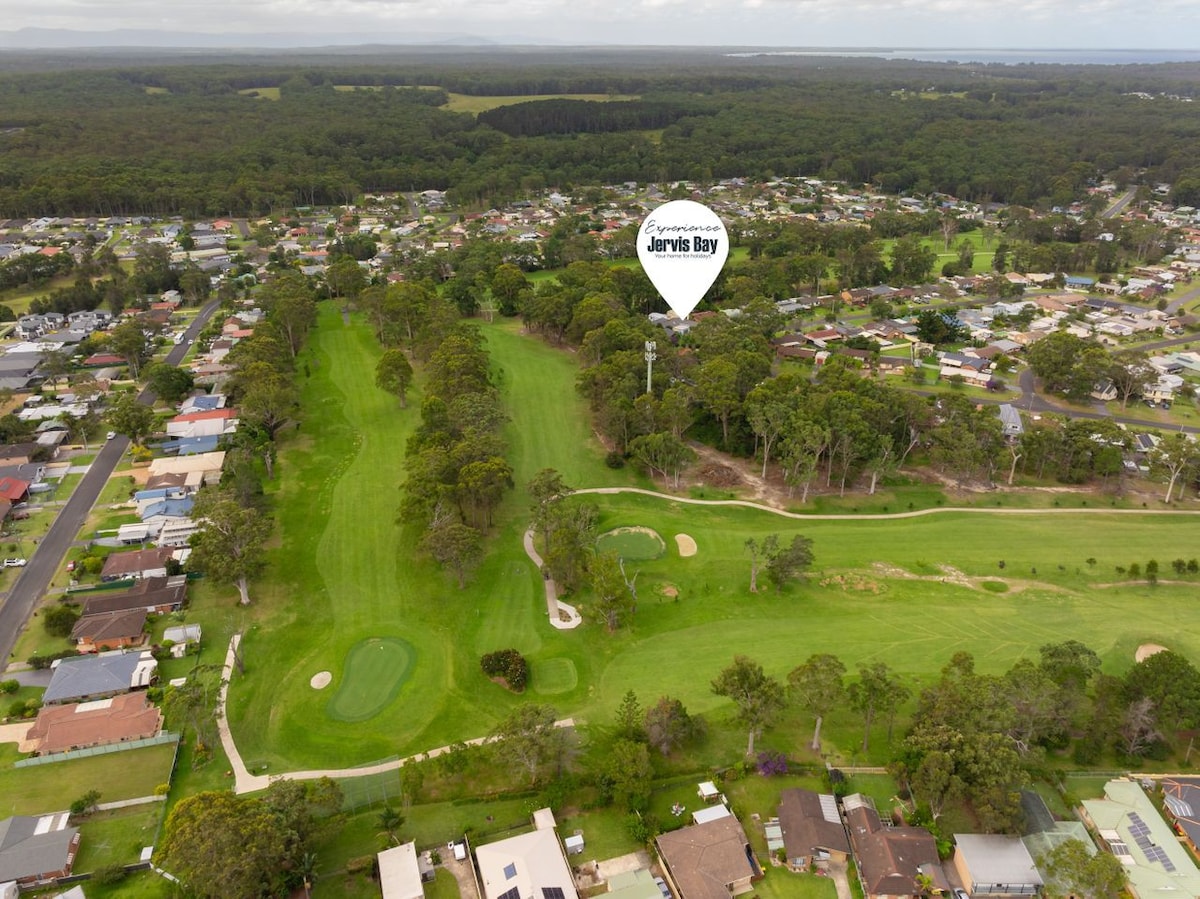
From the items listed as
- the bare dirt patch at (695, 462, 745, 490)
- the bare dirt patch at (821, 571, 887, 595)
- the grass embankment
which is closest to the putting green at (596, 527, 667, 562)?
the grass embankment

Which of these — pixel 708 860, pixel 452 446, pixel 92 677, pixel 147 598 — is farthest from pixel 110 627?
pixel 708 860

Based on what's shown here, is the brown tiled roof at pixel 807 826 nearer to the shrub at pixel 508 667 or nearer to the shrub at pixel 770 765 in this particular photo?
the shrub at pixel 770 765

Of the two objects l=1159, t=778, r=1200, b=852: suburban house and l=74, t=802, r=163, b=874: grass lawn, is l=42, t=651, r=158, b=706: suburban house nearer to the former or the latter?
l=74, t=802, r=163, b=874: grass lawn

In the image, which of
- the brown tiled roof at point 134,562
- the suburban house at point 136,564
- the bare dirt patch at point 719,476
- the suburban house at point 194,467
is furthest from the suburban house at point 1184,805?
the suburban house at point 194,467

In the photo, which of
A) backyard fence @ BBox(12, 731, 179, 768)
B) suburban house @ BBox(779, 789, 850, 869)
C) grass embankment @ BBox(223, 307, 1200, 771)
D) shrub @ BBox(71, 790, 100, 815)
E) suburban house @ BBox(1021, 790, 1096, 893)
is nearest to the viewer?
suburban house @ BBox(1021, 790, 1096, 893)

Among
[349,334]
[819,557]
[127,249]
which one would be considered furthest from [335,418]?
[127,249]
